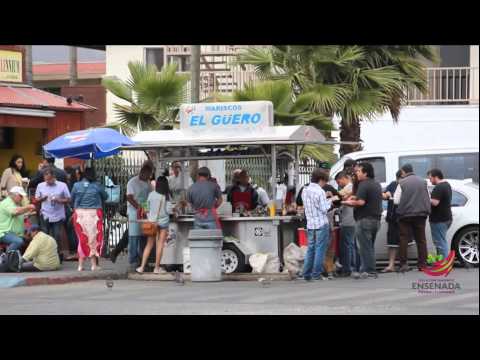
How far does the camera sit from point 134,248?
17.2 meters

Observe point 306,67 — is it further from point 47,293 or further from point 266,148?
point 47,293

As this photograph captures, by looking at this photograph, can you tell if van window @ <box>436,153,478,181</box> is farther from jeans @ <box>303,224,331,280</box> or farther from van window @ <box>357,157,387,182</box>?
jeans @ <box>303,224,331,280</box>

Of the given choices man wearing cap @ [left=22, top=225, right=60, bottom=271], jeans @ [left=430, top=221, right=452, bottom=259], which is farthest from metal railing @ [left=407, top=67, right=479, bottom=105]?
man wearing cap @ [left=22, top=225, right=60, bottom=271]

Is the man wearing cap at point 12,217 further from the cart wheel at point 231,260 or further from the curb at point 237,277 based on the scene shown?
the cart wheel at point 231,260

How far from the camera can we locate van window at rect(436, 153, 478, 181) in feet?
60.2

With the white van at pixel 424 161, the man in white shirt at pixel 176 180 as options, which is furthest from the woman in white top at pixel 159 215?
the white van at pixel 424 161

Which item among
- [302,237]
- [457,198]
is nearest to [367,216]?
[302,237]

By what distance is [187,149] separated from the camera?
1727cm

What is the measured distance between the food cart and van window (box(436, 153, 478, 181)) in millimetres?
3159

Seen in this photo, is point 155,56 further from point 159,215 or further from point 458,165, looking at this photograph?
point 159,215

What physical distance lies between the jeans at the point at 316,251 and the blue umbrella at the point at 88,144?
388cm

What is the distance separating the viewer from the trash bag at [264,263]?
1580 centimetres
